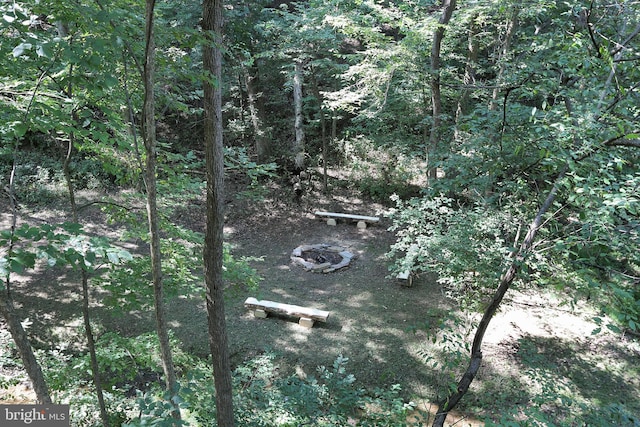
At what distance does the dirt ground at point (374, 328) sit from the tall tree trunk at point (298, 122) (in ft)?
13.3

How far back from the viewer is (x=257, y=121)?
12.5 metres

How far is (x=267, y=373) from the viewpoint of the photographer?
173 inches

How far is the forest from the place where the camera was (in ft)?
8.98

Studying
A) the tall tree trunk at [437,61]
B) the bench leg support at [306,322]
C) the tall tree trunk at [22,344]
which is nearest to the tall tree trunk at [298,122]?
the tall tree trunk at [437,61]

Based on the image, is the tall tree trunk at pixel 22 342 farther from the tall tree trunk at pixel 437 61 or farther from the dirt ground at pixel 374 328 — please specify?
the tall tree trunk at pixel 437 61

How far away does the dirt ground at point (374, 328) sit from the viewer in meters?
5.77

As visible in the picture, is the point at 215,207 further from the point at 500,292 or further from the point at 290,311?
the point at 290,311

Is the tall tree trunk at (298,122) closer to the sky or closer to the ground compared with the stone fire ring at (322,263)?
closer to the sky

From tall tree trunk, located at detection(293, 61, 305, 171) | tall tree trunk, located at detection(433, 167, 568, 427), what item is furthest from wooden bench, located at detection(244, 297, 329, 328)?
tall tree trunk, located at detection(293, 61, 305, 171)

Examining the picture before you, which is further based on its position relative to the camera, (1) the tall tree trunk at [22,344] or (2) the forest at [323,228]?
(1) the tall tree trunk at [22,344]

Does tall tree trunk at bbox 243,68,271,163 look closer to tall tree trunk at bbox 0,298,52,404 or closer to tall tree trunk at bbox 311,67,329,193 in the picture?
tall tree trunk at bbox 311,67,329,193

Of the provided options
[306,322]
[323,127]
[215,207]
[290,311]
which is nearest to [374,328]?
[306,322]

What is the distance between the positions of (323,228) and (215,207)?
8.02m

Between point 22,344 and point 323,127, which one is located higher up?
point 323,127
